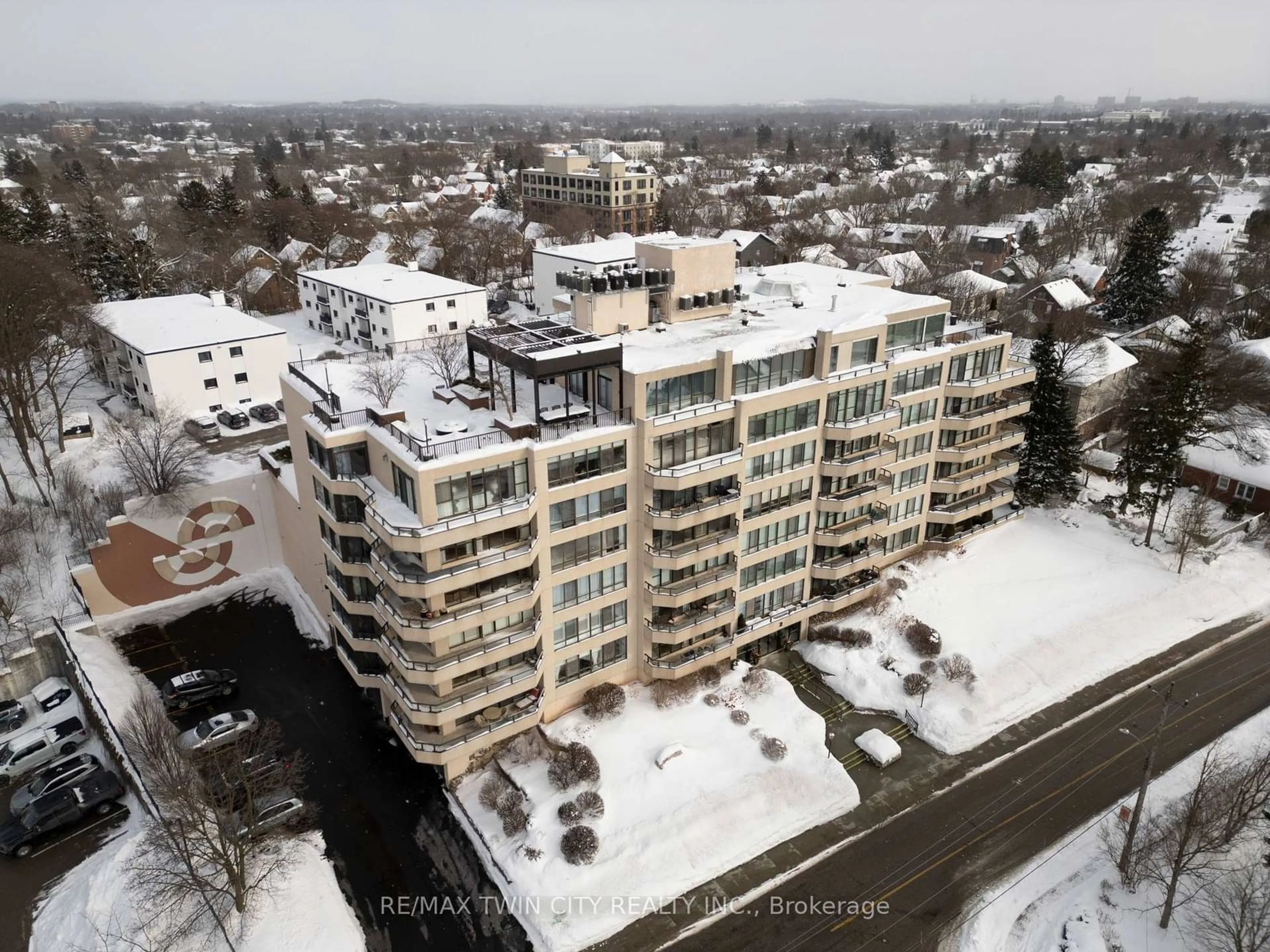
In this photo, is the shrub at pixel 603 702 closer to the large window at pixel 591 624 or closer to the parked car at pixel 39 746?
the large window at pixel 591 624

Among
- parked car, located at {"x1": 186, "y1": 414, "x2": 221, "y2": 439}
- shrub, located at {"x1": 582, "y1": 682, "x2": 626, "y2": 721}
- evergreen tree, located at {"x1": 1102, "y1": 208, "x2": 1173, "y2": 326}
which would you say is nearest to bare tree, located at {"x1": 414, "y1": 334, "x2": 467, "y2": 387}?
shrub, located at {"x1": 582, "y1": 682, "x2": 626, "y2": 721}

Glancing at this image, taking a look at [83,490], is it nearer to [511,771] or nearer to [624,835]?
[511,771]

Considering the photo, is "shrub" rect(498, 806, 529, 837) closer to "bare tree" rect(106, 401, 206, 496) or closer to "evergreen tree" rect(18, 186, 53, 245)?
"bare tree" rect(106, 401, 206, 496)

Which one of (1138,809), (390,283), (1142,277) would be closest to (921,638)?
(1138,809)

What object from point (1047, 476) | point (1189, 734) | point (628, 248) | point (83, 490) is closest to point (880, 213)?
point (628, 248)

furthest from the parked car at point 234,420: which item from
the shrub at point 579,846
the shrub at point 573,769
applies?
the shrub at point 579,846

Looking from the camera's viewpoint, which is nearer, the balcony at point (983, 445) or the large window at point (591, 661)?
the large window at point (591, 661)
